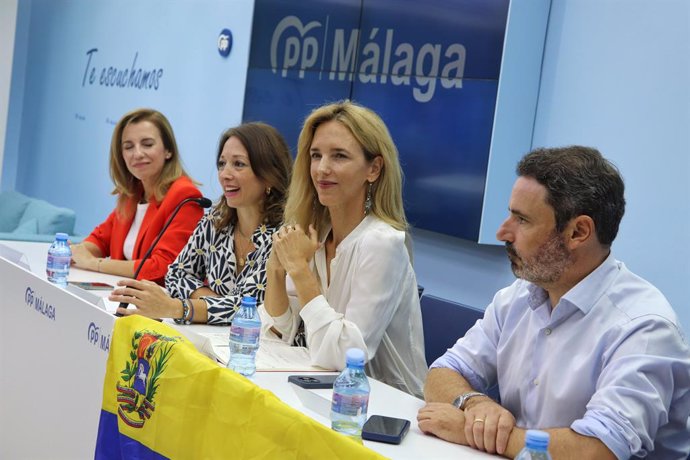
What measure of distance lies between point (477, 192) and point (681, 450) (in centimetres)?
225

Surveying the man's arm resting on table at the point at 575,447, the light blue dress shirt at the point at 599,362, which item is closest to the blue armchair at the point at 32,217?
the light blue dress shirt at the point at 599,362

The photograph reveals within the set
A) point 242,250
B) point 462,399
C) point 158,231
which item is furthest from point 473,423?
point 158,231

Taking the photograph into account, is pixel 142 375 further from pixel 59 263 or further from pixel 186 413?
pixel 59 263

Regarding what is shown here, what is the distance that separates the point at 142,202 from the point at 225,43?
2442mm

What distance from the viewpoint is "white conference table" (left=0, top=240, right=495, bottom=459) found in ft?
7.83

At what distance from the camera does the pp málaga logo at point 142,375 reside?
1.83 meters

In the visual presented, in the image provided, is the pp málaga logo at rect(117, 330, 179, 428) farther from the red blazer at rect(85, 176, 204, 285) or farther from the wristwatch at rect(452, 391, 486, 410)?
the red blazer at rect(85, 176, 204, 285)

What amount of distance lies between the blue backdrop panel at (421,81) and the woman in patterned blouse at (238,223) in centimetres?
113

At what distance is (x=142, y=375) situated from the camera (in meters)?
1.88

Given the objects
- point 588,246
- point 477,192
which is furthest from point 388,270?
point 477,192

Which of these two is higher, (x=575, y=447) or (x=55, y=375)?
(x=575, y=447)

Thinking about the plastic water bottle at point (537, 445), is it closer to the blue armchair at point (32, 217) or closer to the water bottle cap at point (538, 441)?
the water bottle cap at point (538, 441)

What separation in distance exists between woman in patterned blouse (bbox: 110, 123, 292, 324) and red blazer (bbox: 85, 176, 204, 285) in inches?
11.0

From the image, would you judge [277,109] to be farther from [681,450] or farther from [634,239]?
[681,450]
